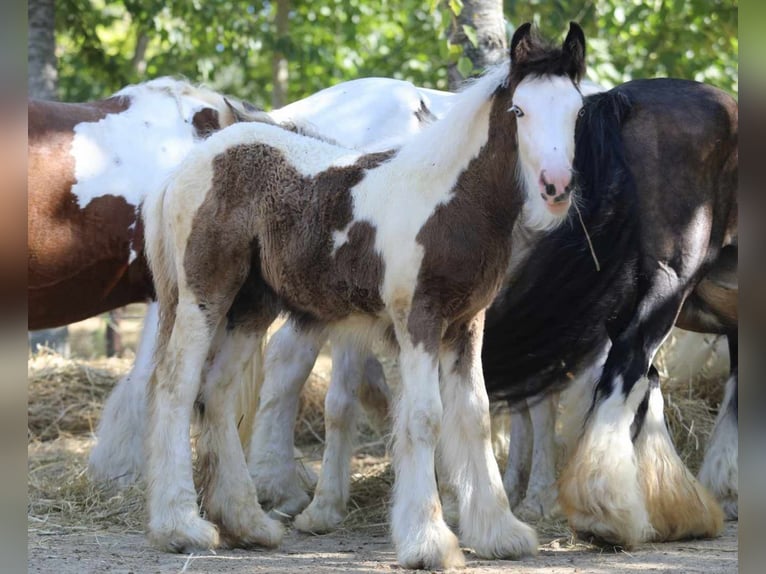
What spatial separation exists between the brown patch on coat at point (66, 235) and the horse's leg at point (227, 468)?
1344 mm

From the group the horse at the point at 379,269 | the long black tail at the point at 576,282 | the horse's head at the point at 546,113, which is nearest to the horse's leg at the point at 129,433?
the horse at the point at 379,269

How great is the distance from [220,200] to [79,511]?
1.95 meters

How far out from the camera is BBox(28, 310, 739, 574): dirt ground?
4.10 metres

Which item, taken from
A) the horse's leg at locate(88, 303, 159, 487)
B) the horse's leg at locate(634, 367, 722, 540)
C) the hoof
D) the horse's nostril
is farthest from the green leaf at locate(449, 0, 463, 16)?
the hoof

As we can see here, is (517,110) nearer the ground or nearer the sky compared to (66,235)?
nearer the sky

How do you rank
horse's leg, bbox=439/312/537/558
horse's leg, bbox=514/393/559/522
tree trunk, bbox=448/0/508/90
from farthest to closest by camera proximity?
tree trunk, bbox=448/0/508/90 → horse's leg, bbox=514/393/559/522 → horse's leg, bbox=439/312/537/558

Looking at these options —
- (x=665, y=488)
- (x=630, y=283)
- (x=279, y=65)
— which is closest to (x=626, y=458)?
(x=665, y=488)

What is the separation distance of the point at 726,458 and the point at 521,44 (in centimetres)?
256

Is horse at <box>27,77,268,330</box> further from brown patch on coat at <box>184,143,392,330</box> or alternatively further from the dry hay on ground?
brown patch on coat at <box>184,143,392,330</box>

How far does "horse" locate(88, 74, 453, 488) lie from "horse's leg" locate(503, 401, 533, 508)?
2.76ft

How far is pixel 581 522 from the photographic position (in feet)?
14.5

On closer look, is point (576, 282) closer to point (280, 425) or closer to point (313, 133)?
point (313, 133)

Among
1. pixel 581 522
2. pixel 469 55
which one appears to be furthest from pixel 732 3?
pixel 581 522

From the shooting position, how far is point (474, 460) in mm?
4262
